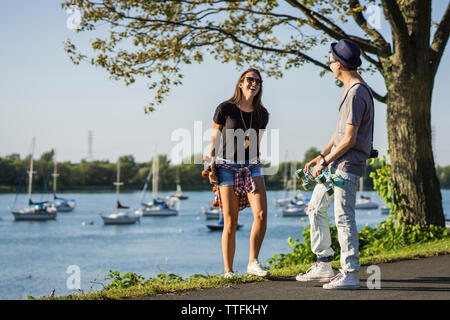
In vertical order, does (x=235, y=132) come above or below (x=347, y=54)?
below

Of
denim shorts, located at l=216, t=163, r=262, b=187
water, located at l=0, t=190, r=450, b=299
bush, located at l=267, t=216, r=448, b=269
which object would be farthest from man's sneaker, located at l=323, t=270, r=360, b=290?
water, located at l=0, t=190, r=450, b=299

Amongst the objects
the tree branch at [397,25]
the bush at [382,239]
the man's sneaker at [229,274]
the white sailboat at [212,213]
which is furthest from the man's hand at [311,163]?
the white sailboat at [212,213]

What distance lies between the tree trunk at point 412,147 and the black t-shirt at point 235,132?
5340 mm

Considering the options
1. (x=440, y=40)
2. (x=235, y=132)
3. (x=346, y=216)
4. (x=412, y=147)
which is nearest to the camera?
(x=346, y=216)

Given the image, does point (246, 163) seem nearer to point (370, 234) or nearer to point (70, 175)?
point (370, 234)

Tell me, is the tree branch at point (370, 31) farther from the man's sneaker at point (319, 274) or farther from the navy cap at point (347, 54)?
the man's sneaker at point (319, 274)

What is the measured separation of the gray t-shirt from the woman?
0.91m

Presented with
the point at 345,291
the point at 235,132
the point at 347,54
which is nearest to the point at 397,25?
the point at 347,54

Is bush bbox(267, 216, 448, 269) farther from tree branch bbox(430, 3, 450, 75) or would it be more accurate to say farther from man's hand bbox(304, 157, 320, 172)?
man's hand bbox(304, 157, 320, 172)

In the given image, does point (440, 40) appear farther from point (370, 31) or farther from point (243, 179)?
point (243, 179)

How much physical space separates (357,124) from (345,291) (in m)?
1.41

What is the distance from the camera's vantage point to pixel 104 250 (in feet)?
187
